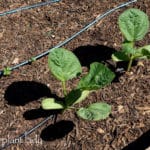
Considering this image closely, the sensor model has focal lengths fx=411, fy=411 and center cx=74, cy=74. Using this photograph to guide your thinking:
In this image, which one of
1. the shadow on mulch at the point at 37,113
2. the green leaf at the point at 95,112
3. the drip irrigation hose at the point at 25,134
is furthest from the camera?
the shadow on mulch at the point at 37,113

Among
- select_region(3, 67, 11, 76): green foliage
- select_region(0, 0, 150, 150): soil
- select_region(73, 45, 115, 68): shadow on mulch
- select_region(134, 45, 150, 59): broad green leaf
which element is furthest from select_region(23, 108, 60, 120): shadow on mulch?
select_region(134, 45, 150, 59): broad green leaf

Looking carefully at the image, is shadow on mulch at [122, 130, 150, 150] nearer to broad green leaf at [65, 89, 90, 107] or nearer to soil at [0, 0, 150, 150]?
soil at [0, 0, 150, 150]

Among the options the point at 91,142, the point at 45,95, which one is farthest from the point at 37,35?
the point at 91,142

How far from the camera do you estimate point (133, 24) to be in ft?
10.3

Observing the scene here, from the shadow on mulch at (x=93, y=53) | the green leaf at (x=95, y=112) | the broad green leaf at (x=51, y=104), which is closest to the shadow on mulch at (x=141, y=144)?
the green leaf at (x=95, y=112)

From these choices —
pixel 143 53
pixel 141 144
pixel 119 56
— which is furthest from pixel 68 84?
pixel 141 144

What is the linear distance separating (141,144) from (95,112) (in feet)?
1.23

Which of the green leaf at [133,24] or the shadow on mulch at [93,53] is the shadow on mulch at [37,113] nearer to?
the shadow on mulch at [93,53]

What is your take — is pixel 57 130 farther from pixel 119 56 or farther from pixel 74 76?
pixel 119 56

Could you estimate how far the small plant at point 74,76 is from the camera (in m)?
2.74

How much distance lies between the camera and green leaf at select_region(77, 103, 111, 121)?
8.86 ft

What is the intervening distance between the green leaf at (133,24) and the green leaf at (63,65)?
0.50 meters

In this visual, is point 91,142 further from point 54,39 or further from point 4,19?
point 4,19

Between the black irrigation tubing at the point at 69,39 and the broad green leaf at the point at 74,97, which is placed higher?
the black irrigation tubing at the point at 69,39
